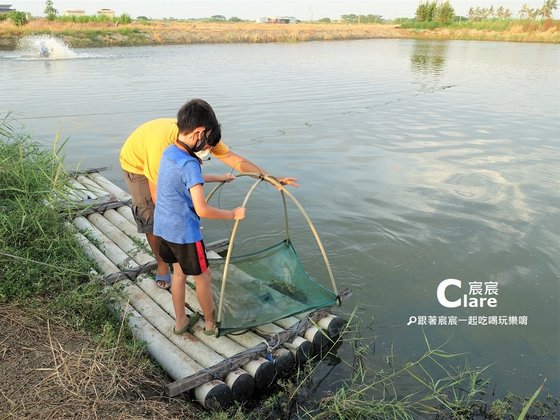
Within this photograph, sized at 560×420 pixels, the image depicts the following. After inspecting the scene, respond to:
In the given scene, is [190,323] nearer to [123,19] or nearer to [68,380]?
[68,380]

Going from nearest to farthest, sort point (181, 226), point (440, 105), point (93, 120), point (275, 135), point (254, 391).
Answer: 1. point (181, 226)
2. point (254, 391)
3. point (275, 135)
4. point (93, 120)
5. point (440, 105)

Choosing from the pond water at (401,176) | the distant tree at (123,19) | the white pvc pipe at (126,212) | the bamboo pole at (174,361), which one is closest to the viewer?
the bamboo pole at (174,361)

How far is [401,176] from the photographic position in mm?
7793

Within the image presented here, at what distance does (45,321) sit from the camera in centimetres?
339

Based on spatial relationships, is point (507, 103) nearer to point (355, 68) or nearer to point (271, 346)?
point (355, 68)

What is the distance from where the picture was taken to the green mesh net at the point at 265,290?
361 cm

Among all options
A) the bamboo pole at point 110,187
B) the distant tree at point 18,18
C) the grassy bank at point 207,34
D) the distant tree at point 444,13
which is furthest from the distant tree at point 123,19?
the bamboo pole at point 110,187

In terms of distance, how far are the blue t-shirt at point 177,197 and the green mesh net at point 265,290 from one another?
0.80m

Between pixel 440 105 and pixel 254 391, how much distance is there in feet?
38.7

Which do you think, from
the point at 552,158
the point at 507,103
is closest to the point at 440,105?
the point at 507,103

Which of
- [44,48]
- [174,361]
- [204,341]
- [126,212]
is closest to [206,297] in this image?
[204,341]

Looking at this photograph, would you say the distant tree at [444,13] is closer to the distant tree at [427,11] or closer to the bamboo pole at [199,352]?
the distant tree at [427,11]

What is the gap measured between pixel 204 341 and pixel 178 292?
1.47 feet

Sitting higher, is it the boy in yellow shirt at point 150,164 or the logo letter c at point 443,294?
the boy in yellow shirt at point 150,164
